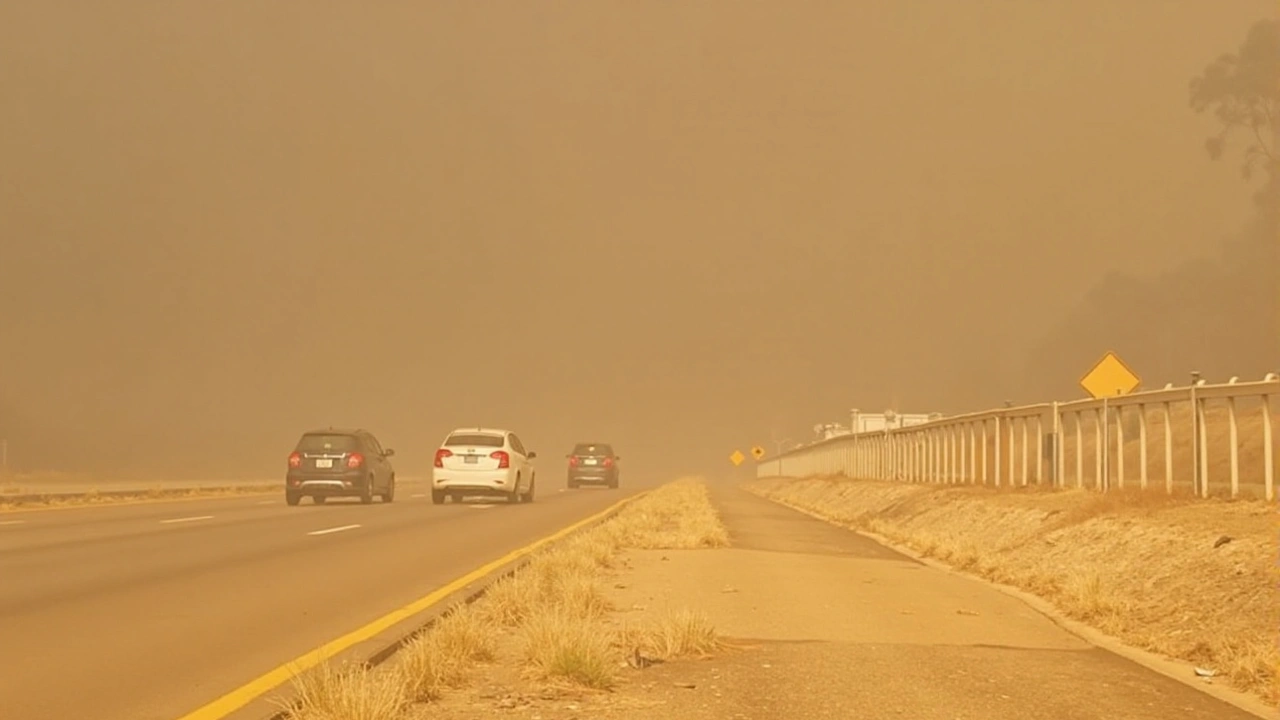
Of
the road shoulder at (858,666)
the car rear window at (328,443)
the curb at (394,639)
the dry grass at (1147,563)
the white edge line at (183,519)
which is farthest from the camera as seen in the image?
the car rear window at (328,443)

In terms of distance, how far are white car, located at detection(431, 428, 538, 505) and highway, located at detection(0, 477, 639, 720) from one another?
7.11 metres

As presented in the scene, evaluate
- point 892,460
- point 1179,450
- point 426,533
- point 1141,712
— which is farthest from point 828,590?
point 892,460

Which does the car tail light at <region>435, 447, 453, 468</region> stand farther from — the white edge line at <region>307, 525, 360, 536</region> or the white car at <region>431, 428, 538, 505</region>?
the white edge line at <region>307, 525, 360, 536</region>

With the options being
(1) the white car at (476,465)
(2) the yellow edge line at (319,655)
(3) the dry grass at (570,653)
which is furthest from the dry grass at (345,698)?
(1) the white car at (476,465)

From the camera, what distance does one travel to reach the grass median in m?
7.80

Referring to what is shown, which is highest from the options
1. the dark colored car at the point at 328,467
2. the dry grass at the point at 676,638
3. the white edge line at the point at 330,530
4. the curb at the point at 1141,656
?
the dark colored car at the point at 328,467

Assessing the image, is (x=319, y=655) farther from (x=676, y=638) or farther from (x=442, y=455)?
(x=442, y=455)

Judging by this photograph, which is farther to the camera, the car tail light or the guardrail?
the car tail light

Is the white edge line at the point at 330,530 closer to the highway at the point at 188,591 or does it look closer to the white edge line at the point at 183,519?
the highway at the point at 188,591

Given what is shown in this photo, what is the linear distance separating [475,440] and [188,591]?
23.2 metres

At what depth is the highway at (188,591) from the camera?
9.29 meters

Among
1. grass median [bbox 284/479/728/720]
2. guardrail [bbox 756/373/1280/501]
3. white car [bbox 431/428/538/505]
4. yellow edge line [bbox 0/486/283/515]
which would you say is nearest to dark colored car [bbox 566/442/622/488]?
guardrail [bbox 756/373/1280/501]

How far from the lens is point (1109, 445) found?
27.3 m

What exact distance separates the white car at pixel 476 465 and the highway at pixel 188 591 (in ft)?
23.3
